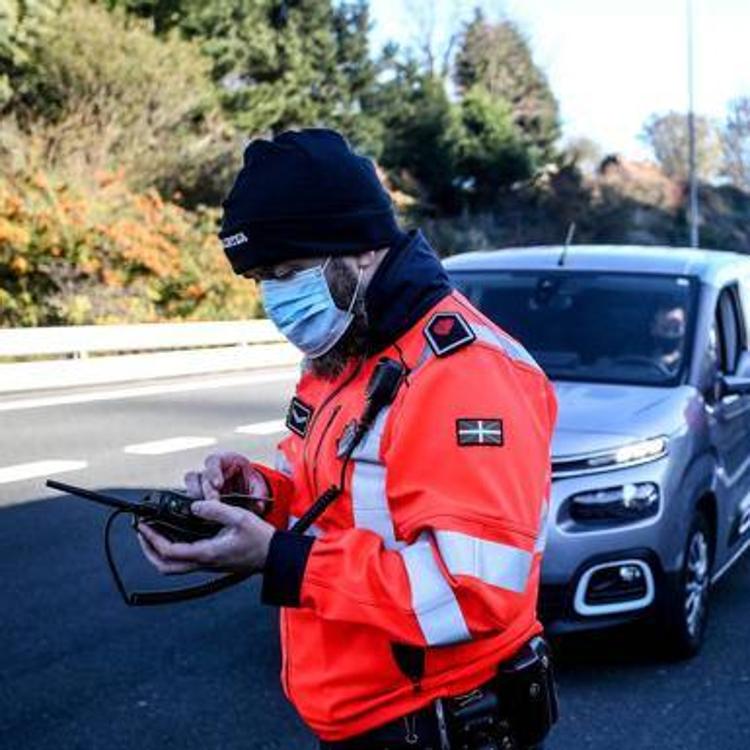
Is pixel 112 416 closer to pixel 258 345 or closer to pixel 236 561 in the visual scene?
pixel 258 345

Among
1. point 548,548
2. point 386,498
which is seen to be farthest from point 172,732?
point 386,498

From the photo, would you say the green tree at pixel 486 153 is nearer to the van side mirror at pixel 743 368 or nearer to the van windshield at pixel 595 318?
the van windshield at pixel 595 318

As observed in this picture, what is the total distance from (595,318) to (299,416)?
13.9 feet

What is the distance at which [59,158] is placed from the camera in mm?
26531

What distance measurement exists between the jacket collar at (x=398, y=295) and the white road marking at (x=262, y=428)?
10.4 metres

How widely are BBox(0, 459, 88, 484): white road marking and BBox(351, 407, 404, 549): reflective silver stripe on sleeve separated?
798 centimetres

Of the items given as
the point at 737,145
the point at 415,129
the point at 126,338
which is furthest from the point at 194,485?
the point at 737,145

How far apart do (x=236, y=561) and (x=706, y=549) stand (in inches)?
173

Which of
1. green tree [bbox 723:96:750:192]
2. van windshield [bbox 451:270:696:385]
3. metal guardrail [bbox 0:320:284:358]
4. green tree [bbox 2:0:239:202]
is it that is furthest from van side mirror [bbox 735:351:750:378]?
green tree [bbox 723:96:750:192]

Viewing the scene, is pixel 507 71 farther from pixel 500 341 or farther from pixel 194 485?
pixel 500 341

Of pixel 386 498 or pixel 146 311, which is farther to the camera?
pixel 146 311

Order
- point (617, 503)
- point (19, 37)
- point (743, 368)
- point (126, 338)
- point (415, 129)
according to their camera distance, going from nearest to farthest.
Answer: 1. point (617, 503)
2. point (743, 368)
3. point (126, 338)
4. point (19, 37)
5. point (415, 129)

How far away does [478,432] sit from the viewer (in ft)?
6.77

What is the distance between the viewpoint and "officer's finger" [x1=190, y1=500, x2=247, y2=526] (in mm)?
2146
